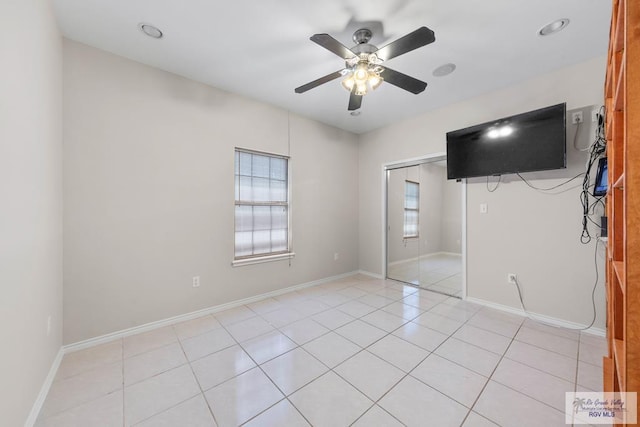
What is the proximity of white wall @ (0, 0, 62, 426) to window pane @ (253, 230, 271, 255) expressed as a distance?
77.2 inches

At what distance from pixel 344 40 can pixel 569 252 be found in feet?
10.5

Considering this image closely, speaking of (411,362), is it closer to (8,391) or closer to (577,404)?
(577,404)

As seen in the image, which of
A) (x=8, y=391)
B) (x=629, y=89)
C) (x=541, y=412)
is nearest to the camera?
(x=629, y=89)

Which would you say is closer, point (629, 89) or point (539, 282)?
point (629, 89)

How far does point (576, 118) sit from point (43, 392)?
518 centimetres

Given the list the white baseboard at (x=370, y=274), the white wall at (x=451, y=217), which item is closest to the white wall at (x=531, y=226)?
the white wall at (x=451, y=217)

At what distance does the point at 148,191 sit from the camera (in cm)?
258

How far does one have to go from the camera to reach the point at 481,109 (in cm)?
320

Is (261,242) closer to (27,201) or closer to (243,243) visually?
(243,243)

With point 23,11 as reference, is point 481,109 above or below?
above

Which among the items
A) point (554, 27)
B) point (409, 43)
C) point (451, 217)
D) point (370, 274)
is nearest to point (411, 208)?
point (451, 217)

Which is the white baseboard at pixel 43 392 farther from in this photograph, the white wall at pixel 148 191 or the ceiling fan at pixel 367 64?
the ceiling fan at pixel 367 64

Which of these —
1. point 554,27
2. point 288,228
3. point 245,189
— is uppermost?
point 554,27

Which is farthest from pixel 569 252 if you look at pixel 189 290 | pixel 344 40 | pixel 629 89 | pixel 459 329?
pixel 189 290
